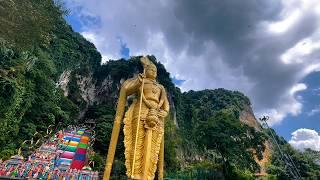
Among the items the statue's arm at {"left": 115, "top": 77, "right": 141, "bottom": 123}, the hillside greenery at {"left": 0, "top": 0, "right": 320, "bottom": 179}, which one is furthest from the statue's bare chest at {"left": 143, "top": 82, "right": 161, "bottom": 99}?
the hillside greenery at {"left": 0, "top": 0, "right": 320, "bottom": 179}

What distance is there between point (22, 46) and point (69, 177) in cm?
569

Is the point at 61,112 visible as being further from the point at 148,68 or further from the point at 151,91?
the point at 151,91

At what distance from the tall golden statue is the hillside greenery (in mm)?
3869

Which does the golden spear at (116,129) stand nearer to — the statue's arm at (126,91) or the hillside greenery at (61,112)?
the statue's arm at (126,91)

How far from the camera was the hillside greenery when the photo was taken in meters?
7.65

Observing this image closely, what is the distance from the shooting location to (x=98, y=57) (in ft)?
125

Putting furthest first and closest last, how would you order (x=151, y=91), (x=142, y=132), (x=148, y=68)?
(x=148, y=68) → (x=151, y=91) → (x=142, y=132)

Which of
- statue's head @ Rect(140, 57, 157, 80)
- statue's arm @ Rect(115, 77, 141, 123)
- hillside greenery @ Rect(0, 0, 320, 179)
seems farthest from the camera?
hillside greenery @ Rect(0, 0, 320, 179)

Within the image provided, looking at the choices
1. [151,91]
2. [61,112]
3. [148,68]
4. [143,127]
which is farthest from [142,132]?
[61,112]

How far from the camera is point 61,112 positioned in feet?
76.8

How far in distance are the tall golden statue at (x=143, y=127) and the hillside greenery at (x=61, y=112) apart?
3.87 m

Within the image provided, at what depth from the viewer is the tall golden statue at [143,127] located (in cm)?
460

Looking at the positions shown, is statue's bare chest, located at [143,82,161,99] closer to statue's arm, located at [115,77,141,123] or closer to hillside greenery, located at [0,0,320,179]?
statue's arm, located at [115,77,141,123]

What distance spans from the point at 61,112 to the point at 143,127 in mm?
20214
